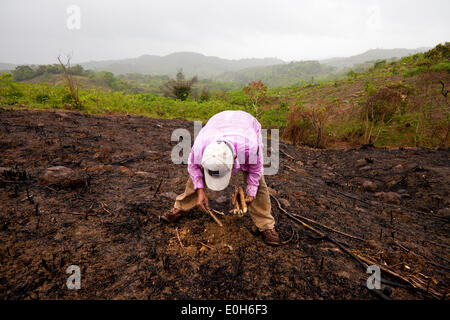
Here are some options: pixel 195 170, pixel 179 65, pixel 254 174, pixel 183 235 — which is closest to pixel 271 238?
pixel 254 174

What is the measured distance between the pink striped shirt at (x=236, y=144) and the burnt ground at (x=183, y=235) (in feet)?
2.00

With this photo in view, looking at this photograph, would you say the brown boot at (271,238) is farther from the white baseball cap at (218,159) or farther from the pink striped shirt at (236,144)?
the white baseball cap at (218,159)

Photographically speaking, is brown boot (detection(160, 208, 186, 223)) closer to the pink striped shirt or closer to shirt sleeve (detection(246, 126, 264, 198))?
the pink striped shirt

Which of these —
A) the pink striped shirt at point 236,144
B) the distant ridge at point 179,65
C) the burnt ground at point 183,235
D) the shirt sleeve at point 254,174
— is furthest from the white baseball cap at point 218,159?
the distant ridge at point 179,65

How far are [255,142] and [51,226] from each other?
1865 millimetres

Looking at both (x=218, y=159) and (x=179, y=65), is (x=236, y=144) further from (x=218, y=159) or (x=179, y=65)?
(x=179, y=65)

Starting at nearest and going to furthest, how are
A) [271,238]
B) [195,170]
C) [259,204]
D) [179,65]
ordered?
1. [195,170]
2. [271,238]
3. [259,204]
4. [179,65]

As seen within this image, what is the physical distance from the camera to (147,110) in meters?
7.98

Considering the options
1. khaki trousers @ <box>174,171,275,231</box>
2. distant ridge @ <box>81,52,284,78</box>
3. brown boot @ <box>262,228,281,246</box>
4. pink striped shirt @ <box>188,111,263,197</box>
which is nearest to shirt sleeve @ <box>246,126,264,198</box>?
pink striped shirt @ <box>188,111,263,197</box>

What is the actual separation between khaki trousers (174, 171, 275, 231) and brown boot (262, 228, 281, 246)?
4cm

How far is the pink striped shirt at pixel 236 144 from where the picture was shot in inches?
64.0

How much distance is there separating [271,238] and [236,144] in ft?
3.16

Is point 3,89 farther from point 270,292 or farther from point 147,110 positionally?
point 270,292

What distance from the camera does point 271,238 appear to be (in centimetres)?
195
